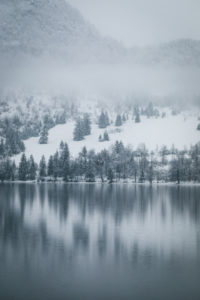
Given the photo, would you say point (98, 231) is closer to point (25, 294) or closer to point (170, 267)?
point (170, 267)

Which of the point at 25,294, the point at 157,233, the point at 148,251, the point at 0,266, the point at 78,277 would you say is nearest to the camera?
the point at 25,294

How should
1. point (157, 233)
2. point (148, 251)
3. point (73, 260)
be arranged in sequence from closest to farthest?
point (73, 260) → point (148, 251) → point (157, 233)

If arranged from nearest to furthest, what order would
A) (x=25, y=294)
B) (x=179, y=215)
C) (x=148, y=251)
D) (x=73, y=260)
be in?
(x=25, y=294) < (x=73, y=260) < (x=148, y=251) < (x=179, y=215)

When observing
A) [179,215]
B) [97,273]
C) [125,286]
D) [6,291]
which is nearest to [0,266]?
[6,291]

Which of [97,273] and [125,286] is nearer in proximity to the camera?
[125,286]

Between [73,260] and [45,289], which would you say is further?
[73,260]

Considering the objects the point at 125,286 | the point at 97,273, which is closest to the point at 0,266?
the point at 97,273

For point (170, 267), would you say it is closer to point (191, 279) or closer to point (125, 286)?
point (191, 279)

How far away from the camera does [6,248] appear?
133ft

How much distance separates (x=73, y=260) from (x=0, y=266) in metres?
6.82

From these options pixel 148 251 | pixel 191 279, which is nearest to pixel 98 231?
pixel 148 251

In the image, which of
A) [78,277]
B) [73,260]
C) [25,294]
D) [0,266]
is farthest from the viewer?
[73,260]

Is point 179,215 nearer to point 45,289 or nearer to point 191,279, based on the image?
point 191,279

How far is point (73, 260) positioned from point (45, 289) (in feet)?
26.1
